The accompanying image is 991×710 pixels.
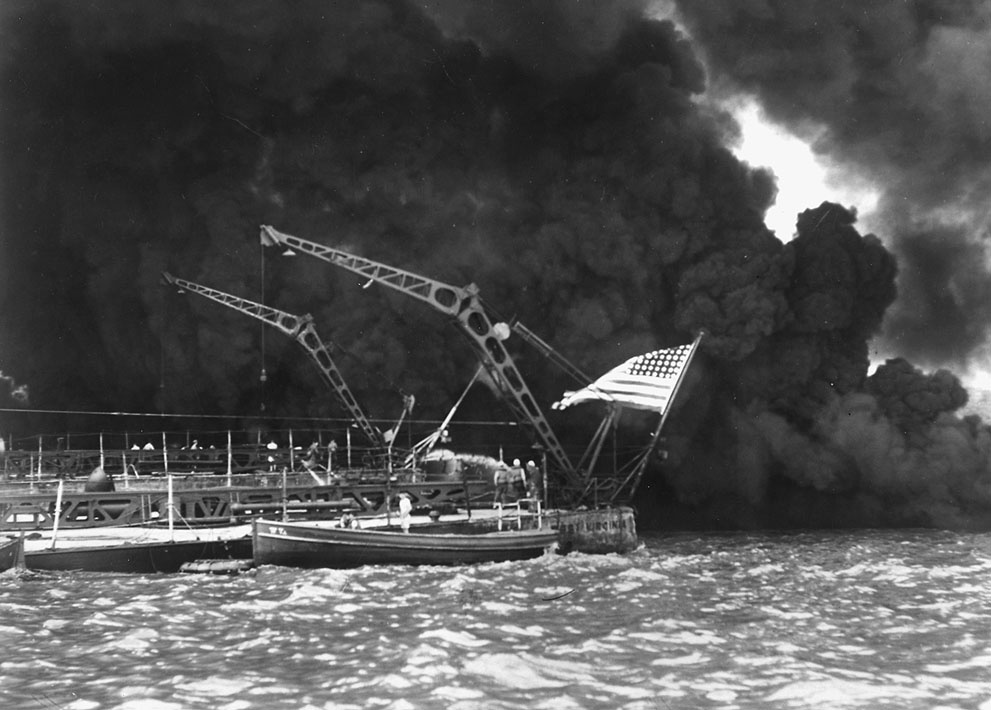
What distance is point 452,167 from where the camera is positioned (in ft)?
64.8

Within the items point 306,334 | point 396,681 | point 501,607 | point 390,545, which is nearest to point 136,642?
point 396,681

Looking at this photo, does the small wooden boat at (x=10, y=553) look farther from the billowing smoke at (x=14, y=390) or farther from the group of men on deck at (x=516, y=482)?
the group of men on deck at (x=516, y=482)

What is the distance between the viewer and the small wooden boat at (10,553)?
15141mm

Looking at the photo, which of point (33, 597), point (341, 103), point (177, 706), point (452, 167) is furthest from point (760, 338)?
point (177, 706)

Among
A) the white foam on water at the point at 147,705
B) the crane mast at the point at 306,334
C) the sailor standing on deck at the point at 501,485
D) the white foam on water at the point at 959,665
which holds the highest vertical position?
the crane mast at the point at 306,334

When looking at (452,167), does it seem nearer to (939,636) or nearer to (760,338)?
(760,338)

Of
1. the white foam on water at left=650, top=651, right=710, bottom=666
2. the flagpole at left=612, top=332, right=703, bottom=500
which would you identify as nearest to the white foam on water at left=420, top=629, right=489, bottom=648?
the white foam on water at left=650, top=651, right=710, bottom=666

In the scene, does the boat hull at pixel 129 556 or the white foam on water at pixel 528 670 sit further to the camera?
the boat hull at pixel 129 556

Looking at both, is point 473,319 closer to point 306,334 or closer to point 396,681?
point 306,334

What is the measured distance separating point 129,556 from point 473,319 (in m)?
8.13

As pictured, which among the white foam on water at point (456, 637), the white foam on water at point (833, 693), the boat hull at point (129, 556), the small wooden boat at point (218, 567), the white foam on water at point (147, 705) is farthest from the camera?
the small wooden boat at point (218, 567)

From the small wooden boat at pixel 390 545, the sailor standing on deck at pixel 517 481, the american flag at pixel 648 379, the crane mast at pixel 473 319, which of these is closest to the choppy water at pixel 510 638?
the small wooden boat at pixel 390 545

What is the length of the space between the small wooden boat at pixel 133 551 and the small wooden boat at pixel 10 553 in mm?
472

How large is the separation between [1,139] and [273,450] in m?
13.1
